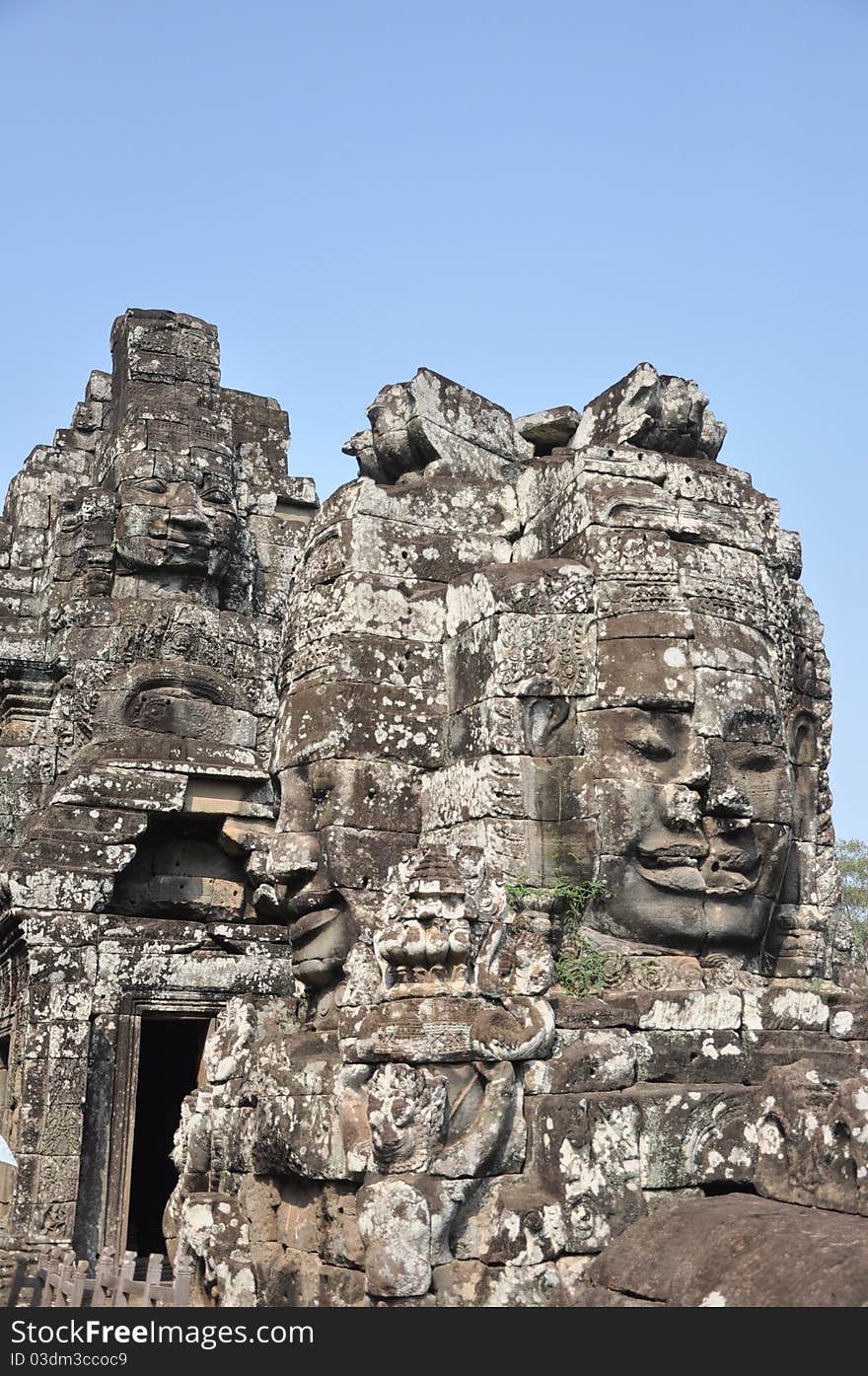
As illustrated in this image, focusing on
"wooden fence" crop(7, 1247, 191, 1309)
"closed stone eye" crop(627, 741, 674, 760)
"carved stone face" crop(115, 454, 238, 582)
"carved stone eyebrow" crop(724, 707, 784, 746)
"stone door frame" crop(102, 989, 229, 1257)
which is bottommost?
"wooden fence" crop(7, 1247, 191, 1309)

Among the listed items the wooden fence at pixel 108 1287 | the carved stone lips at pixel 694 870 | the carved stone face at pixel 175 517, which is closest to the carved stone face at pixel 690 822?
the carved stone lips at pixel 694 870

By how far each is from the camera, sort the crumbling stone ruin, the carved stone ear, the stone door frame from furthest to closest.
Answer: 1. the stone door frame
2. the carved stone ear
3. the crumbling stone ruin

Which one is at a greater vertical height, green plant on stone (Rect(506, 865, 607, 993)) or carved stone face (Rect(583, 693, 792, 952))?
carved stone face (Rect(583, 693, 792, 952))

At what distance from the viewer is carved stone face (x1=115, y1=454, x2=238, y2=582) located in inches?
655

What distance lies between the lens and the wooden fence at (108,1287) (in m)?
6.86

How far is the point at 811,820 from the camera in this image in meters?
8.16

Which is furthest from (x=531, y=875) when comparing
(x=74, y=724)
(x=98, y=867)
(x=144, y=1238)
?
(x=144, y=1238)

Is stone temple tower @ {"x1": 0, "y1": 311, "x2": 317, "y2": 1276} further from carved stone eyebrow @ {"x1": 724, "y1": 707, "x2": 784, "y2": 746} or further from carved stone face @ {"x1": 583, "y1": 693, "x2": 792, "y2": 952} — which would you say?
Answer: carved stone eyebrow @ {"x1": 724, "y1": 707, "x2": 784, "y2": 746}

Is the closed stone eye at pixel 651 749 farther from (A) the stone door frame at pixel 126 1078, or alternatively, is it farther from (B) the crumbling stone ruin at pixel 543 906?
(A) the stone door frame at pixel 126 1078

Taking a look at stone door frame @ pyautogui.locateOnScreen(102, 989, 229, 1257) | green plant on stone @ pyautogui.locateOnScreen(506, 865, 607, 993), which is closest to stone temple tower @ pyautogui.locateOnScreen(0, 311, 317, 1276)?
stone door frame @ pyautogui.locateOnScreen(102, 989, 229, 1257)

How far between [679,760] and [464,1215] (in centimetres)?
251

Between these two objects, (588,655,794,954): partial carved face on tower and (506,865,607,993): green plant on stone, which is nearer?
(506,865,607,993): green plant on stone

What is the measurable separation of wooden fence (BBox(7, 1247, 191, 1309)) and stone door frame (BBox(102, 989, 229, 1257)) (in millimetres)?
4303

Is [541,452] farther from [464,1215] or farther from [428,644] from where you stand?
[464,1215]
